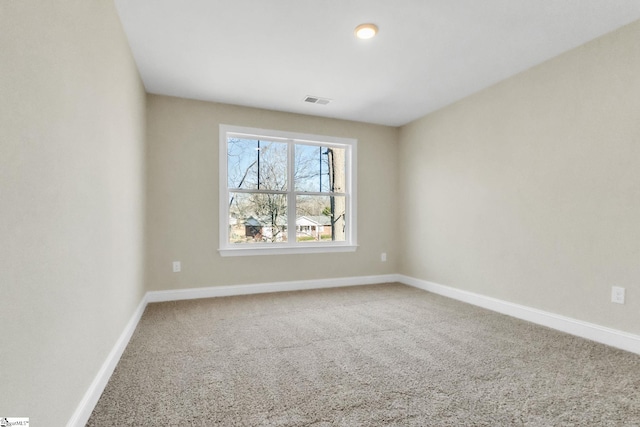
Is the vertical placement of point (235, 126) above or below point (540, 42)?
below

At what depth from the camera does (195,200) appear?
3.84 m

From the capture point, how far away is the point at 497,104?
11.0ft

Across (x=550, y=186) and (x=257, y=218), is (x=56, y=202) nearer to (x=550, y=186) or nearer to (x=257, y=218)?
(x=257, y=218)

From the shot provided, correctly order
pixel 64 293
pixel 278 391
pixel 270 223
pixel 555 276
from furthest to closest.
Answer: pixel 270 223 → pixel 555 276 → pixel 278 391 → pixel 64 293


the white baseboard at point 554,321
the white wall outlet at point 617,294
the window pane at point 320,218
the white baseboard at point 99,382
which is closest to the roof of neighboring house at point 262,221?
the window pane at point 320,218

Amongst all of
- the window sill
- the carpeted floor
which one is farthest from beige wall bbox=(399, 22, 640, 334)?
the window sill

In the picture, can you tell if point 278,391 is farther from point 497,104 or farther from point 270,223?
point 497,104

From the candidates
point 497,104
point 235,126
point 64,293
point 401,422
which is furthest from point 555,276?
point 235,126

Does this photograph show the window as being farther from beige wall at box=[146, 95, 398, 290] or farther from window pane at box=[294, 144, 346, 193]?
beige wall at box=[146, 95, 398, 290]

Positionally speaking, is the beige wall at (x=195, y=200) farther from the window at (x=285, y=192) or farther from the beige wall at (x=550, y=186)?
the beige wall at (x=550, y=186)

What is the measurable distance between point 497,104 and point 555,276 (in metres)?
1.75

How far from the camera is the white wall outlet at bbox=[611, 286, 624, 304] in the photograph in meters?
2.37

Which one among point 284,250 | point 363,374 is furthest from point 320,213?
point 363,374

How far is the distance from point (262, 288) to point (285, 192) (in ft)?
4.13
